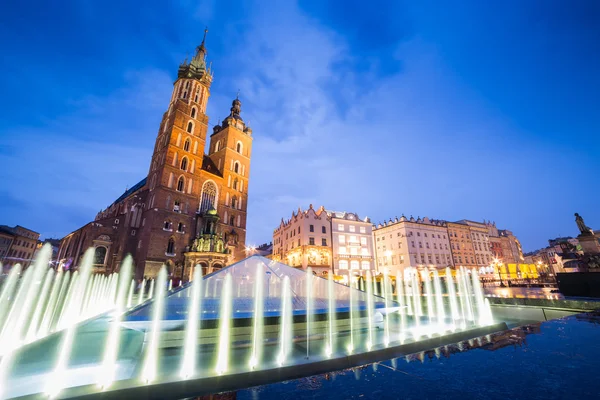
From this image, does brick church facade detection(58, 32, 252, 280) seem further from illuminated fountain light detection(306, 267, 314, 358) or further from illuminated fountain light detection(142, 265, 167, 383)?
illuminated fountain light detection(142, 265, 167, 383)

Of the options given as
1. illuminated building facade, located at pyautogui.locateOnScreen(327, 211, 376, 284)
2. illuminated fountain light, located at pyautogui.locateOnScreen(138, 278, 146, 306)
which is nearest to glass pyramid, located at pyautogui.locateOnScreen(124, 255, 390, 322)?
illuminated fountain light, located at pyautogui.locateOnScreen(138, 278, 146, 306)

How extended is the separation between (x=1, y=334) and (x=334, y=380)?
14218mm

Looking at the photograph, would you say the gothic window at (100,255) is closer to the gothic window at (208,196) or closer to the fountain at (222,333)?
the gothic window at (208,196)

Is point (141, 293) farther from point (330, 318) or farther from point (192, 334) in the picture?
point (330, 318)

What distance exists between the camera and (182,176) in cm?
3828

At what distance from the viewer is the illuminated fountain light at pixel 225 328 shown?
4.69m

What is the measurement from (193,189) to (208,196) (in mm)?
3523

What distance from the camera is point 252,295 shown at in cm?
991

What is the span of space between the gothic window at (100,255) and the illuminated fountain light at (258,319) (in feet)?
120

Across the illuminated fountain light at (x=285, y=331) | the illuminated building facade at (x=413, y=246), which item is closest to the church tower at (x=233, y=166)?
the illuminated building facade at (x=413, y=246)

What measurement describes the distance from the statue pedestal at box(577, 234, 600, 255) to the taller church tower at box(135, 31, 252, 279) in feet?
118

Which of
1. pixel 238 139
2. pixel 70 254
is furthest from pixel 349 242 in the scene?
pixel 70 254

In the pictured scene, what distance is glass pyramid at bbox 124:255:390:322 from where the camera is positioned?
702 cm

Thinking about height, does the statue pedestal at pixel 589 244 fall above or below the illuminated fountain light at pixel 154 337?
above
